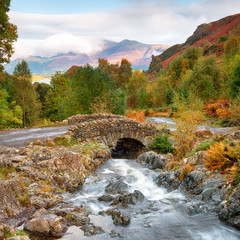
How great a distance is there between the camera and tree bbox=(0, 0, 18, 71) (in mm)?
15545

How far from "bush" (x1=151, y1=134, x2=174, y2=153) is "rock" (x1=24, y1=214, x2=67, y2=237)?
10644 millimetres

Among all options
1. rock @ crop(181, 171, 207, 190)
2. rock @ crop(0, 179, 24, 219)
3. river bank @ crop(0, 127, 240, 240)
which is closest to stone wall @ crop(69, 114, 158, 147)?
river bank @ crop(0, 127, 240, 240)

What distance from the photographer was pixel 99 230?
5.89 m

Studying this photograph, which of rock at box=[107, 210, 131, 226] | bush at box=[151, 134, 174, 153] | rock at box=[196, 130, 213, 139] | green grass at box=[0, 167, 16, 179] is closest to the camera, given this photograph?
rock at box=[107, 210, 131, 226]

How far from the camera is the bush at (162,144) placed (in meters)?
15.2

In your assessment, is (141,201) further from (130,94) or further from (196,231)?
(130,94)

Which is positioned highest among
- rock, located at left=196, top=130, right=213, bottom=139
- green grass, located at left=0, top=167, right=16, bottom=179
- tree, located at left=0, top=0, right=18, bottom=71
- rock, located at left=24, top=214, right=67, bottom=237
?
tree, located at left=0, top=0, right=18, bottom=71

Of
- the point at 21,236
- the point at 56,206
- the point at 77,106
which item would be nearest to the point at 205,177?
the point at 56,206

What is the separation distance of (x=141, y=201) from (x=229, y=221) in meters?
2.98

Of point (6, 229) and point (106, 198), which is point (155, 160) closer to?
point (106, 198)

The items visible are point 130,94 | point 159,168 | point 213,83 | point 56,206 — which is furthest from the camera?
point 130,94

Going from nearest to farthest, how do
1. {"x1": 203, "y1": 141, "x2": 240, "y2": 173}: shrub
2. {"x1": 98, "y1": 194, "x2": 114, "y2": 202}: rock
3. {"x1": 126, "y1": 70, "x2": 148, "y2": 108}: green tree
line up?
{"x1": 203, "y1": 141, "x2": 240, "y2": 173}: shrub, {"x1": 98, "y1": 194, "x2": 114, "y2": 202}: rock, {"x1": 126, "y1": 70, "x2": 148, "y2": 108}: green tree

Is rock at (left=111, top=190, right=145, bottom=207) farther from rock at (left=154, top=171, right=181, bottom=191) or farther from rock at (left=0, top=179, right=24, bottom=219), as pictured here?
rock at (left=0, top=179, right=24, bottom=219)

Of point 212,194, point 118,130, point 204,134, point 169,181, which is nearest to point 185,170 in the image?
point 169,181
